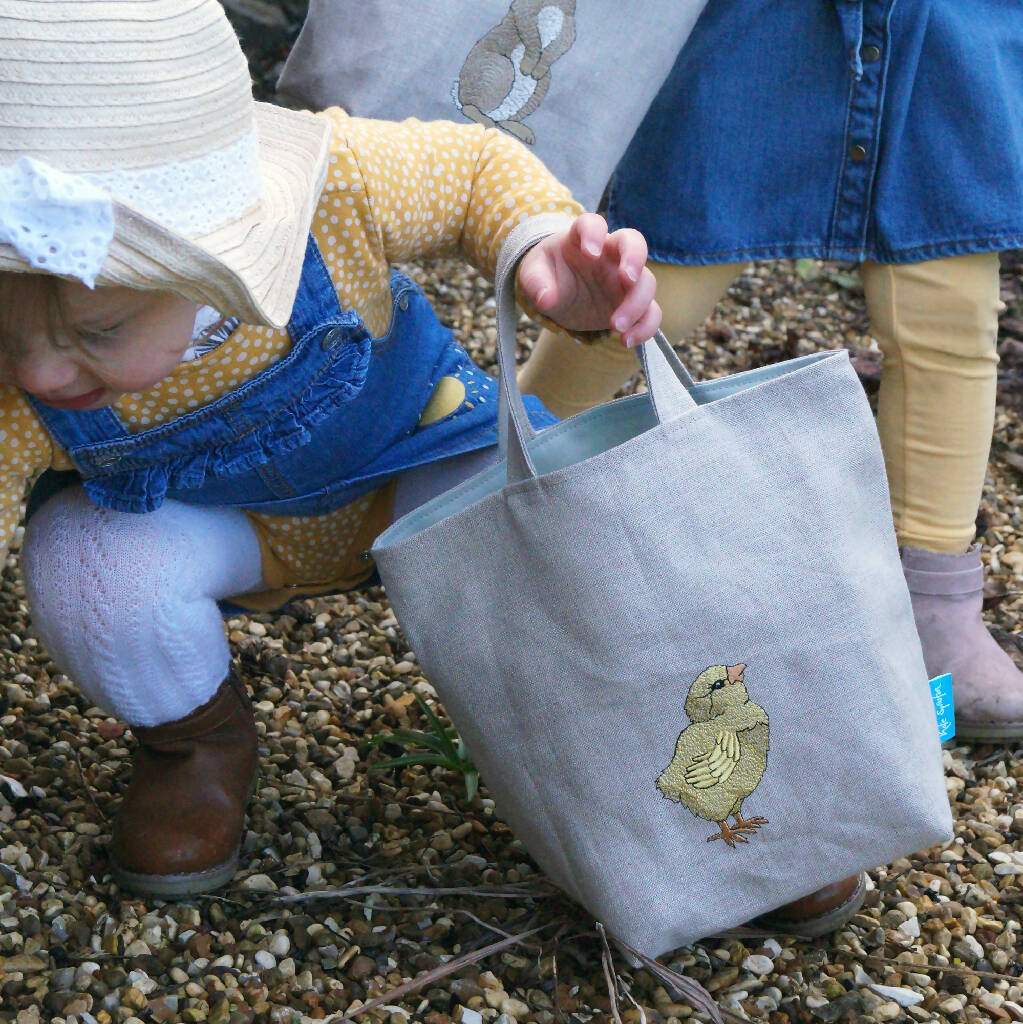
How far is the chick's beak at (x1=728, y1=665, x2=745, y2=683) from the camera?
1425 millimetres

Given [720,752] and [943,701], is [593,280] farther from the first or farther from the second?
[943,701]

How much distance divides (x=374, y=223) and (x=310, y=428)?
283mm

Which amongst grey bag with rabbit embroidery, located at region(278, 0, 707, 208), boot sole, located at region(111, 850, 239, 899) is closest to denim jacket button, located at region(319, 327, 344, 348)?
grey bag with rabbit embroidery, located at region(278, 0, 707, 208)

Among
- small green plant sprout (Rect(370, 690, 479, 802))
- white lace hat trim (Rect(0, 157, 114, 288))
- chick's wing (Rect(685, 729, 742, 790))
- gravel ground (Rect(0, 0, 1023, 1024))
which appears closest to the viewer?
white lace hat trim (Rect(0, 157, 114, 288))

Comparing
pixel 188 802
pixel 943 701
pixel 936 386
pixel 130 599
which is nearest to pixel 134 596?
pixel 130 599

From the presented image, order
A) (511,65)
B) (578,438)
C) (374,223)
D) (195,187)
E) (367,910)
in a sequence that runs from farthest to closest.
Result: 1. (511,65)
2. (367,910)
3. (374,223)
4. (578,438)
5. (195,187)

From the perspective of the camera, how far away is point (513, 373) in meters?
1.48

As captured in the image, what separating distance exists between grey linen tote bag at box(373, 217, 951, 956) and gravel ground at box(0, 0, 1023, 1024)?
235 millimetres

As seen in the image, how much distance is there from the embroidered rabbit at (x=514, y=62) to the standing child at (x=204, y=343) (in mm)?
262

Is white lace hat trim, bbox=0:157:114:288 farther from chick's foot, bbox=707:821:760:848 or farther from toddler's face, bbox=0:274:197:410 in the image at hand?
chick's foot, bbox=707:821:760:848

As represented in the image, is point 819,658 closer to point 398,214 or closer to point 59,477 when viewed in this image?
point 398,214

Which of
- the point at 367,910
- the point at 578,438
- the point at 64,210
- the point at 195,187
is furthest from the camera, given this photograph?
the point at 367,910

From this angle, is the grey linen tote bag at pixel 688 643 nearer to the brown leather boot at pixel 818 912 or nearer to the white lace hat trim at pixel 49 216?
the brown leather boot at pixel 818 912

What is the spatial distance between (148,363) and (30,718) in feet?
3.11
